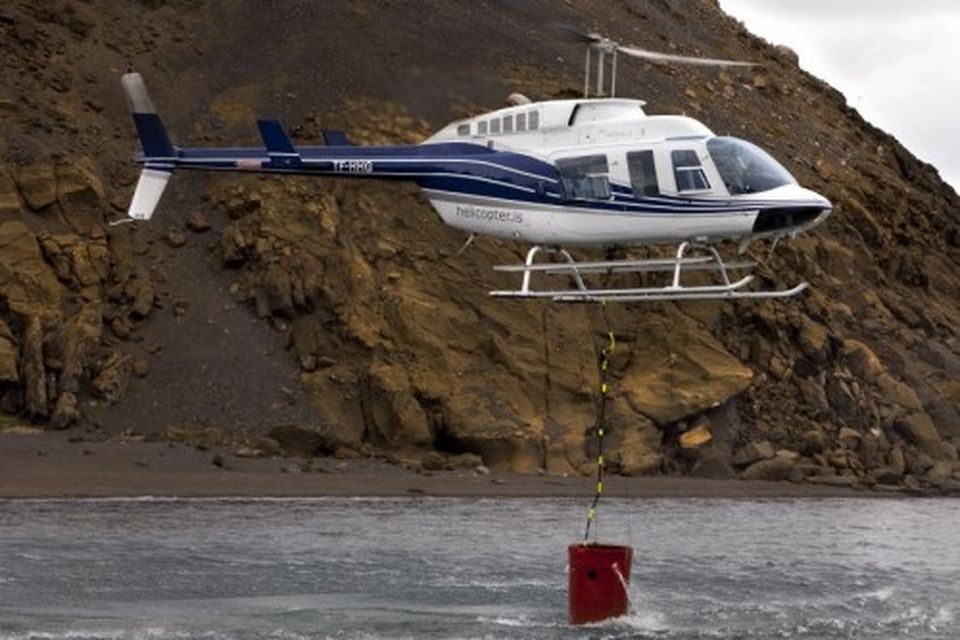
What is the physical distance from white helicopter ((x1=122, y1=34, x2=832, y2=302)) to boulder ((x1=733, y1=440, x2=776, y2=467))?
2022cm

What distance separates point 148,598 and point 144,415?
58.6 feet

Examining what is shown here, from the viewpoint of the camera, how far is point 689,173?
3291cm

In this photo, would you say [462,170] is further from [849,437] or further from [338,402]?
[849,437]

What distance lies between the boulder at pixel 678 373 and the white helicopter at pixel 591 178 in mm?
18616

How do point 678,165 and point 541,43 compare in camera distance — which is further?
point 541,43

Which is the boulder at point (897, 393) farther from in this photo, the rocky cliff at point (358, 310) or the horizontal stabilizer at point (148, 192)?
the horizontal stabilizer at point (148, 192)

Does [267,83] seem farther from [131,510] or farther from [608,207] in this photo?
[608,207]

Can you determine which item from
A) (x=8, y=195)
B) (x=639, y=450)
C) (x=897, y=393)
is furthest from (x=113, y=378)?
(x=897, y=393)

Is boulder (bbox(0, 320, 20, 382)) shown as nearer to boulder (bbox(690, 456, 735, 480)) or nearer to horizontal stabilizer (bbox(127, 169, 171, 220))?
horizontal stabilizer (bbox(127, 169, 171, 220))

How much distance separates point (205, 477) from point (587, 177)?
15719 millimetres

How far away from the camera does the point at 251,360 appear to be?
51094 mm

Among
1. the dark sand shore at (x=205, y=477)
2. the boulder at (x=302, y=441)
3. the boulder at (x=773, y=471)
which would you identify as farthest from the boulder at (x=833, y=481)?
the boulder at (x=302, y=441)

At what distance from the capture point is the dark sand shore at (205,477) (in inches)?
1747

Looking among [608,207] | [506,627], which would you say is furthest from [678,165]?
[506,627]
